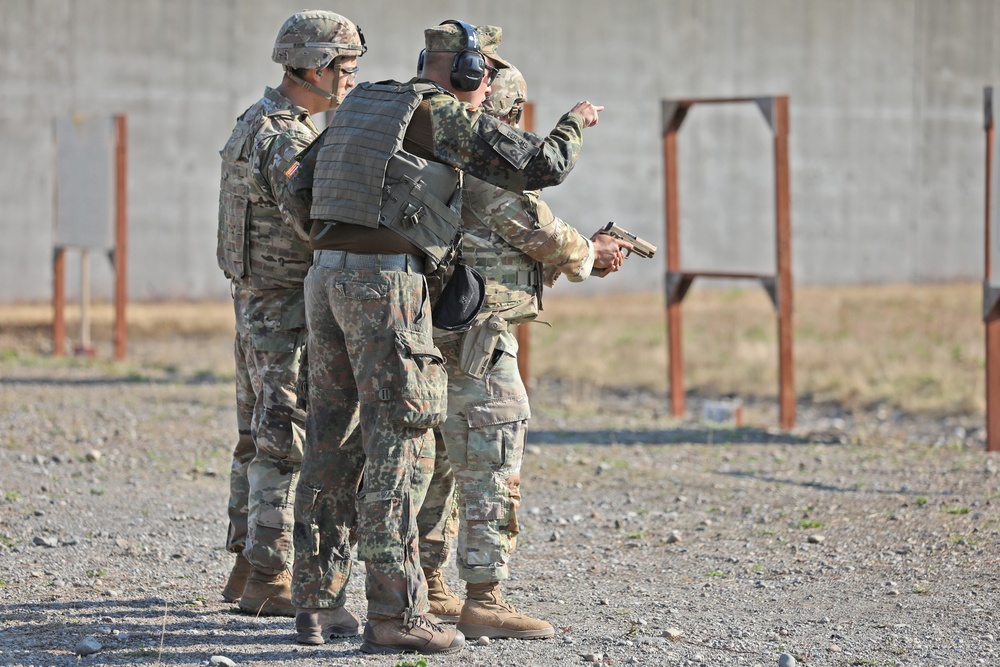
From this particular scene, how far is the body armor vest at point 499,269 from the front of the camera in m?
4.25

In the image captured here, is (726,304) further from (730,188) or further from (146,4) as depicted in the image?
(146,4)

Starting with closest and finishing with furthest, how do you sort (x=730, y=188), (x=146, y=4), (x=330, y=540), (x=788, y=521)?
(x=330, y=540), (x=788, y=521), (x=146, y=4), (x=730, y=188)

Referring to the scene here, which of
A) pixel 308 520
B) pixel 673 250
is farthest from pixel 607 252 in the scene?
pixel 673 250

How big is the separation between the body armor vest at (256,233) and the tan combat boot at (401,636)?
4.03 feet

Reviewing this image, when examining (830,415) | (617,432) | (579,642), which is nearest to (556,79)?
(830,415)

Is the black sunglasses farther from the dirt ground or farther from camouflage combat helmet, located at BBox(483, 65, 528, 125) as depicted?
the dirt ground

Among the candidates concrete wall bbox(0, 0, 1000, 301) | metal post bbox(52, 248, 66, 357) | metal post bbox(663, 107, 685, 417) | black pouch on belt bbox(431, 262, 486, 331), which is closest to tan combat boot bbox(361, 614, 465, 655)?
black pouch on belt bbox(431, 262, 486, 331)

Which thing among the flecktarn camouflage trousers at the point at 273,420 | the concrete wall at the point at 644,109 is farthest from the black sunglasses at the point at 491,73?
the concrete wall at the point at 644,109

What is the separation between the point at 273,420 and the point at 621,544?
211cm

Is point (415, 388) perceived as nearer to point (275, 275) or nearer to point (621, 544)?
point (275, 275)

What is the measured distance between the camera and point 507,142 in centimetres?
393

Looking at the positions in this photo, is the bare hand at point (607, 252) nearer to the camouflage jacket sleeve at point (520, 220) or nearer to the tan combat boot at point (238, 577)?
the camouflage jacket sleeve at point (520, 220)

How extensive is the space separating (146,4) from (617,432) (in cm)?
1057

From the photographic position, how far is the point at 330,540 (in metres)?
4.15
